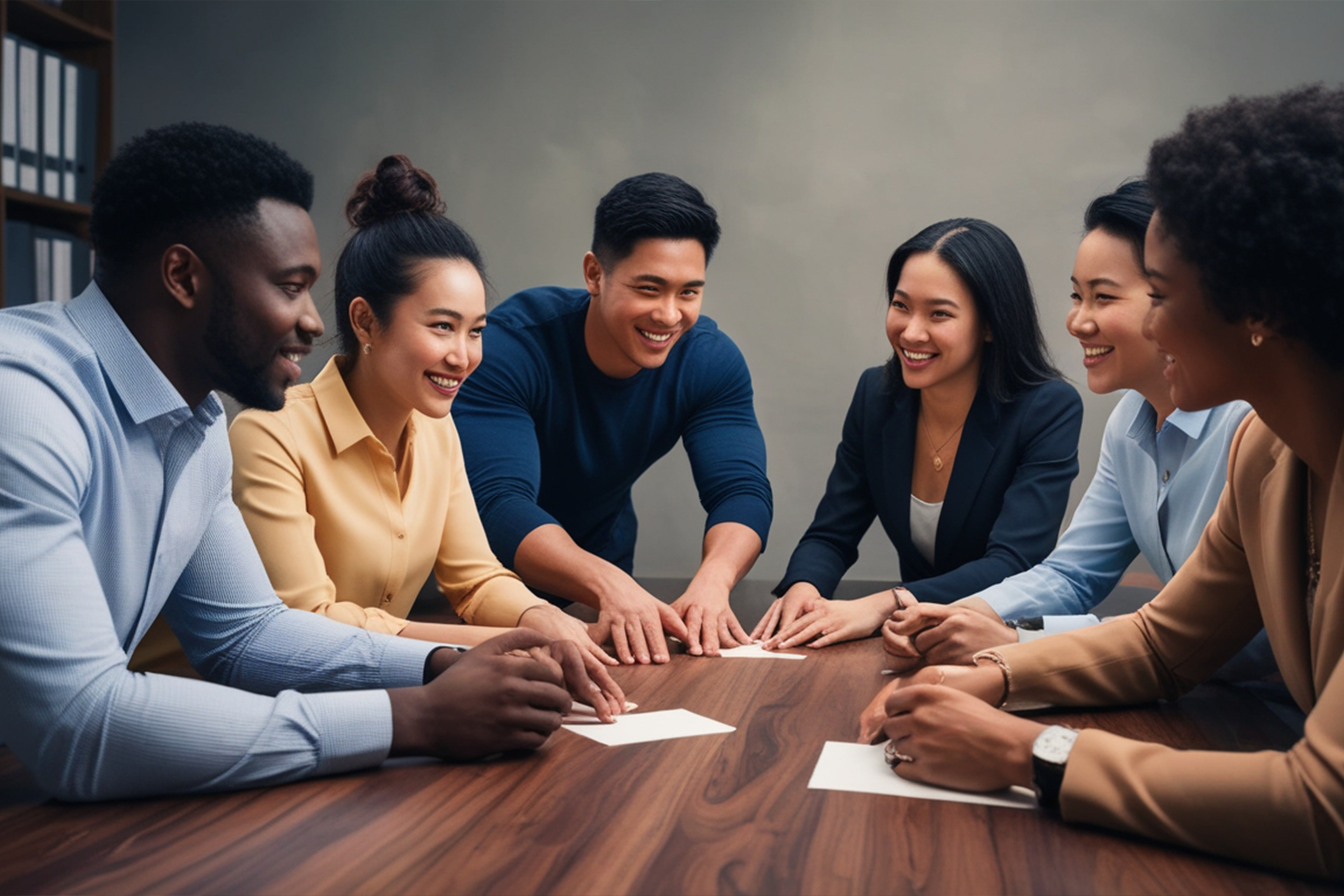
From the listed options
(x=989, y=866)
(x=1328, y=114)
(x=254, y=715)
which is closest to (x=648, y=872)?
(x=989, y=866)

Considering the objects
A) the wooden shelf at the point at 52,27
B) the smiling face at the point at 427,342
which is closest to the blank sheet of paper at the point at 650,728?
the smiling face at the point at 427,342

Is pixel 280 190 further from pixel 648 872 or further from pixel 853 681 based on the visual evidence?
pixel 853 681

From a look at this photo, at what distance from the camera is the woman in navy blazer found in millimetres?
2186

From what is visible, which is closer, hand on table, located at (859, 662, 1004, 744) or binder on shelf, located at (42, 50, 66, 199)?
hand on table, located at (859, 662, 1004, 744)

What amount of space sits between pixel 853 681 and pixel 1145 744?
588 mm

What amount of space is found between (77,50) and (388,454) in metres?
2.54

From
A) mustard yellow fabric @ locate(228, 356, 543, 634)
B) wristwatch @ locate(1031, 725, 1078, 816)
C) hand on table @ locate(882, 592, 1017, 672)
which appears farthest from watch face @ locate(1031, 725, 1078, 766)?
mustard yellow fabric @ locate(228, 356, 543, 634)

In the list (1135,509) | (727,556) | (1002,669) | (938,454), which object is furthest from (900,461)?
(1002,669)

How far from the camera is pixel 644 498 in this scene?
13.2 ft

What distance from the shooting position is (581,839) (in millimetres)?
878

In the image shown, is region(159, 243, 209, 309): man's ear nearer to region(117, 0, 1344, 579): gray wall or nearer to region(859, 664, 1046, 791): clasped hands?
region(859, 664, 1046, 791): clasped hands

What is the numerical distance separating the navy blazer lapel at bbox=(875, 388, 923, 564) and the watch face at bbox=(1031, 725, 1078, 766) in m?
1.37

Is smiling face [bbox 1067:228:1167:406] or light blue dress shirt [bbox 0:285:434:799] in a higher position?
smiling face [bbox 1067:228:1167:406]

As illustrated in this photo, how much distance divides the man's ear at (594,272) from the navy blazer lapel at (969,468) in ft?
2.78
